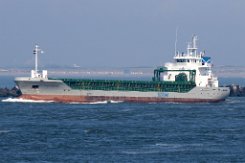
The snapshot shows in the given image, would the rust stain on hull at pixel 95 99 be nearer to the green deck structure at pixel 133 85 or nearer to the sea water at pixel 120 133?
the green deck structure at pixel 133 85

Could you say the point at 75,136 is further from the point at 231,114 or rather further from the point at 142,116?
the point at 231,114

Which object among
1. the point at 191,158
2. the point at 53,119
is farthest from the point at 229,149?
the point at 53,119

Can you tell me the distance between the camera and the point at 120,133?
56.6 meters

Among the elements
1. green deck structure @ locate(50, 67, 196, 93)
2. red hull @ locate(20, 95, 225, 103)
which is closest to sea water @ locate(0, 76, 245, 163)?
red hull @ locate(20, 95, 225, 103)

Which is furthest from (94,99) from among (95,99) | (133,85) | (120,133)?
(120,133)

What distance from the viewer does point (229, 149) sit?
159ft

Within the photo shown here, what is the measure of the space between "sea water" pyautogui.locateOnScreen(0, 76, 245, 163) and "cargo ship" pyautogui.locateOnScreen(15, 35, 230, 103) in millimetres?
4728

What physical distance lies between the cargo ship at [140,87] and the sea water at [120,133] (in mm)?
4728

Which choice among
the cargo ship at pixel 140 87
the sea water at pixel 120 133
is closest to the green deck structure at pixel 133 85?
the cargo ship at pixel 140 87

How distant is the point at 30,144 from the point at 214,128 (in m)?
14.6

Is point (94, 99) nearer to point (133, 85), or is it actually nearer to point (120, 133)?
point (133, 85)

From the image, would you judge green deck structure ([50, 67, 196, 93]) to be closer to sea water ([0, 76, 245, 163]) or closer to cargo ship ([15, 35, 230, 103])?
cargo ship ([15, 35, 230, 103])

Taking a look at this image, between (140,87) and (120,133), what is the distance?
117ft

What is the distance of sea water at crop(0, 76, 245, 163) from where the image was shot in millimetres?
46062
